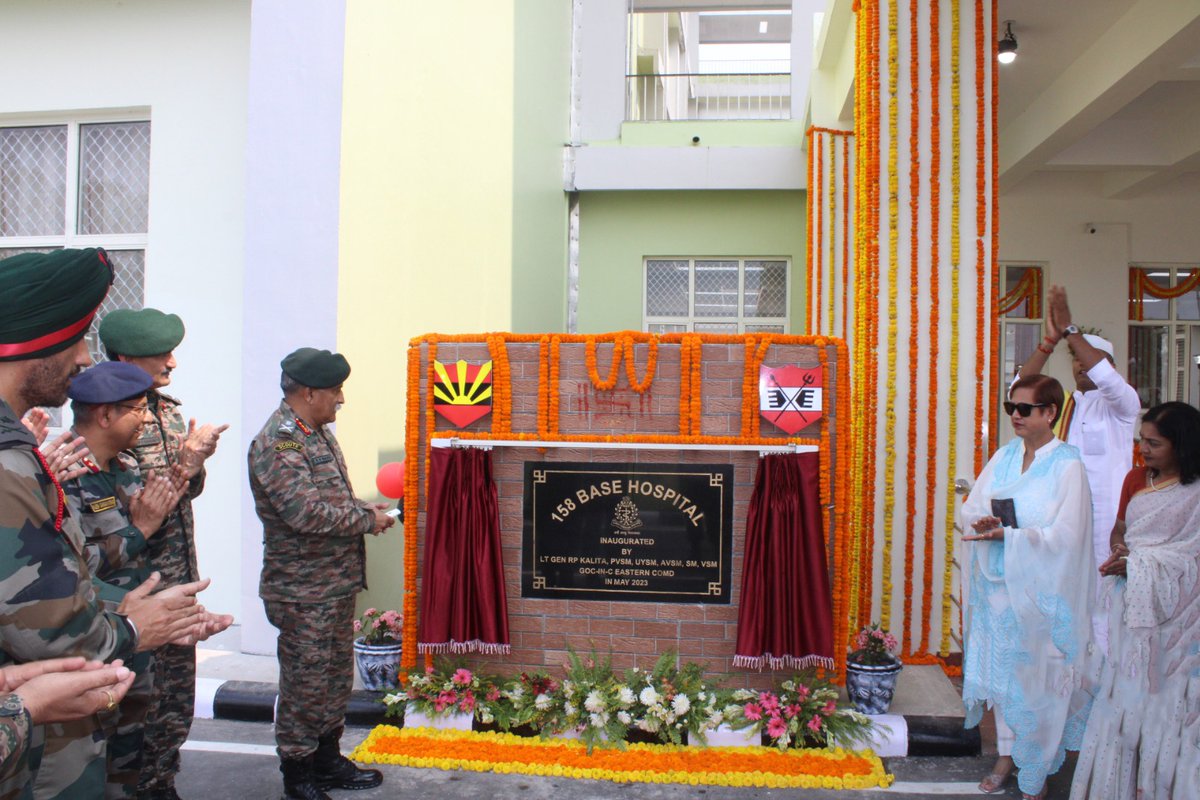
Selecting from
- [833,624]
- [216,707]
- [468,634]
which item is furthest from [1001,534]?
[216,707]

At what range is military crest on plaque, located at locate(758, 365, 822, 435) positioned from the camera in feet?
13.3

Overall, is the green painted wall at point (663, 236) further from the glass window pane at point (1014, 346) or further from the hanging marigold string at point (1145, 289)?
the hanging marigold string at point (1145, 289)

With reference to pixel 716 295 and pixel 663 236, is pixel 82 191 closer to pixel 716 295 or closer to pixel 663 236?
pixel 663 236

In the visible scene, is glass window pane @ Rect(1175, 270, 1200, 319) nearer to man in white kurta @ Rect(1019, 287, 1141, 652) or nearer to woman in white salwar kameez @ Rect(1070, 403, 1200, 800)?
man in white kurta @ Rect(1019, 287, 1141, 652)

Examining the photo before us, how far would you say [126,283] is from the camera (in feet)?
19.2

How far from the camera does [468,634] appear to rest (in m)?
4.09

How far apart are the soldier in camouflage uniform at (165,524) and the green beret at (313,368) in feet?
1.18

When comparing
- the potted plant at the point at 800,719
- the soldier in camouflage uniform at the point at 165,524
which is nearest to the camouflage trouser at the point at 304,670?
the soldier in camouflage uniform at the point at 165,524

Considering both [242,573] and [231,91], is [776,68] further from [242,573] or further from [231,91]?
[242,573]

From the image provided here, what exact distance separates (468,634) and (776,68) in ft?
33.0

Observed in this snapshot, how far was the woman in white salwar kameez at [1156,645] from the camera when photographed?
3184mm

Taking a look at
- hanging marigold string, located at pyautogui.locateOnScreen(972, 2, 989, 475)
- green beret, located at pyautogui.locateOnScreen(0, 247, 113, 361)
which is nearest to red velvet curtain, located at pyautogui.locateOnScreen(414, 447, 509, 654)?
green beret, located at pyautogui.locateOnScreen(0, 247, 113, 361)

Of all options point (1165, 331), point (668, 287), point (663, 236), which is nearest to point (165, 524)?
point (663, 236)

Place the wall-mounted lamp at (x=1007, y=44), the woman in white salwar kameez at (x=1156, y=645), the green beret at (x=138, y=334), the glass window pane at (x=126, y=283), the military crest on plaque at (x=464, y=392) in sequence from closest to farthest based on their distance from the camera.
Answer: the woman in white salwar kameez at (x=1156, y=645) < the green beret at (x=138, y=334) < the military crest on plaque at (x=464, y=392) < the glass window pane at (x=126, y=283) < the wall-mounted lamp at (x=1007, y=44)
